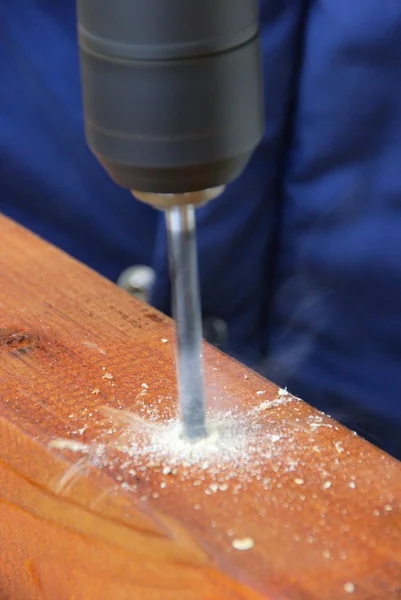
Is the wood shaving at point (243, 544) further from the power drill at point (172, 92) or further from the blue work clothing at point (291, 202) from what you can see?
the blue work clothing at point (291, 202)

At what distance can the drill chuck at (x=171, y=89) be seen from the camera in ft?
1.08

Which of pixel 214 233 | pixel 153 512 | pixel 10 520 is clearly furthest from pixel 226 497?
pixel 214 233

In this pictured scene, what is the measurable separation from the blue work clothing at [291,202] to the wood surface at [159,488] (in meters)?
0.30

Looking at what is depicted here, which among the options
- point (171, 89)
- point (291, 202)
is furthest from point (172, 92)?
point (291, 202)

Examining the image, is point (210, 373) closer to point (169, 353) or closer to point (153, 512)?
point (169, 353)

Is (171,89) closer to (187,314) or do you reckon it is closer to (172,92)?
(172,92)

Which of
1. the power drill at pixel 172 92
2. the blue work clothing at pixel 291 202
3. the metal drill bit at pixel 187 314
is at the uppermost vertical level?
the power drill at pixel 172 92

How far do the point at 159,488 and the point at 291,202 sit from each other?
0.46 meters

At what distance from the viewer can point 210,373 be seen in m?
0.55

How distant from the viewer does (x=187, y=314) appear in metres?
0.43

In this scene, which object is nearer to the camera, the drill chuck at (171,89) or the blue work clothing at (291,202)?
the drill chuck at (171,89)

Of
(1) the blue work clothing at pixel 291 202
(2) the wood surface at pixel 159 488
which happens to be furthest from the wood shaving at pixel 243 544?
(1) the blue work clothing at pixel 291 202

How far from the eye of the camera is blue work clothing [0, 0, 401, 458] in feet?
2.50

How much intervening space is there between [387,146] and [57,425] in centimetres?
44
